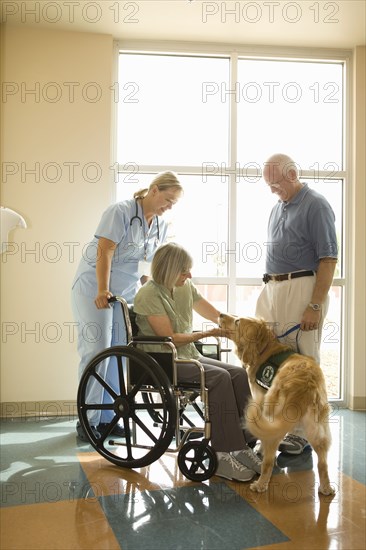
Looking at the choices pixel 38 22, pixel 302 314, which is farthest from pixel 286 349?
pixel 38 22

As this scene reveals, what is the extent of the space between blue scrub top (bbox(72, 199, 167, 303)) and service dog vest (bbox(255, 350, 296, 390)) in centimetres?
89

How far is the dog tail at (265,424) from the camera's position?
2037mm

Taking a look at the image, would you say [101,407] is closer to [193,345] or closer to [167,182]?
[193,345]

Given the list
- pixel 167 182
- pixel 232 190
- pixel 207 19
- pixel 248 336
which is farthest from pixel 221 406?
pixel 207 19

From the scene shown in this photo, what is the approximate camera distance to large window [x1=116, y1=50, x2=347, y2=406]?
3.75 meters

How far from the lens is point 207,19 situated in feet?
11.1

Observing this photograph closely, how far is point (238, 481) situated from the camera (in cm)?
228

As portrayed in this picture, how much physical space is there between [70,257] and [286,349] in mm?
1693

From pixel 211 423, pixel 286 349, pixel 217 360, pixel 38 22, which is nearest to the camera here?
pixel 211 423

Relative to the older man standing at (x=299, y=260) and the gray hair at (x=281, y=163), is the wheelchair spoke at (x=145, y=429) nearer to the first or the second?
the older man standing at (x=299, y=260)

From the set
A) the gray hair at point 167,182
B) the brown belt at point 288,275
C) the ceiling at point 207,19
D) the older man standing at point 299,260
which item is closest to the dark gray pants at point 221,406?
the older man standing at point 299,260

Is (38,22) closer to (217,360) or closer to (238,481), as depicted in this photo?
(217,360)

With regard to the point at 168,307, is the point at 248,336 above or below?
below

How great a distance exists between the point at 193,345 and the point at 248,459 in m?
0.56
